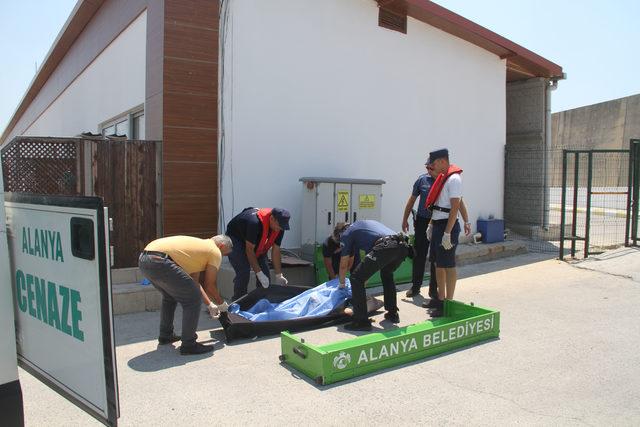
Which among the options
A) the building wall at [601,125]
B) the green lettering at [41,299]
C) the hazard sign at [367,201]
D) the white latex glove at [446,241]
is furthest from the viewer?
the building wall at [601,125]

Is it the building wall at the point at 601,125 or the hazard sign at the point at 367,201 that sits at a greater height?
the building wall at the point at 601,125

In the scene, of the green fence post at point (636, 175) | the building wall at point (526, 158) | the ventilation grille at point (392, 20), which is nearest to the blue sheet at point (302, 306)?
the ventilation grille at point (392, 20)

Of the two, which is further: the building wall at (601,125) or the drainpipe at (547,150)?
the building wall at (601,125)

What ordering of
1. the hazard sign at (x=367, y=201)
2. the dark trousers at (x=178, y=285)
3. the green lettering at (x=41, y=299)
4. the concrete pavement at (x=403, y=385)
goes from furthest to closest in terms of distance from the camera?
the hazard sign at (x=367, y=201)
the dark trousers at (x=178, y=285)
the concrete pavement at (x=403, y=385)
the green lettering at (x=41, y=299)

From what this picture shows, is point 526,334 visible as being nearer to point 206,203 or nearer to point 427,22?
point 206,203

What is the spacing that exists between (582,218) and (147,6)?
15507mm

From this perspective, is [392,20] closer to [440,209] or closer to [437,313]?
[440,209]

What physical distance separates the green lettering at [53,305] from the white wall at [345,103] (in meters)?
5.34

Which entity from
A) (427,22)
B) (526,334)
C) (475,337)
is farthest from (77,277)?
(427,22)

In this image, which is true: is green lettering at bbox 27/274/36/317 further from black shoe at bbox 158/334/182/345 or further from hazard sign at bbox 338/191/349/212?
hazard sign at bbox 338/191/349/212

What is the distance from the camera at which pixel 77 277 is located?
2.00 metres

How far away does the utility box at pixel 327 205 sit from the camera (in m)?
7.52

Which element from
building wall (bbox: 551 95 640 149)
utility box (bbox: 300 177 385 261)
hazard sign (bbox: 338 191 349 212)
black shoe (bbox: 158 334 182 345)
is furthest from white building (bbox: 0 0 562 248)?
building wall (bbox: 551 95 640 149)

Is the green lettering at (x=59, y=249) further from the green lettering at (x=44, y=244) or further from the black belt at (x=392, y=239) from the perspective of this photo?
the black belt at (x=392, y=239)
